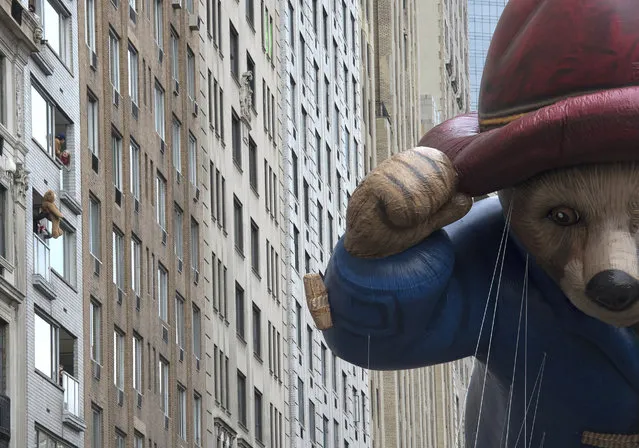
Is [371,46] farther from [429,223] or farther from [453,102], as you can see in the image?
[429,223]

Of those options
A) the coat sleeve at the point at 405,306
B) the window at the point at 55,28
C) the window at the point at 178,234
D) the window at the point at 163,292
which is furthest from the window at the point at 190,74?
the coat sleeve at the point at 405,306

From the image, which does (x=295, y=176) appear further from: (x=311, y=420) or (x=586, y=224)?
(x=586, y=224)

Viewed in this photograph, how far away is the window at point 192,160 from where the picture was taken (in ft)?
155

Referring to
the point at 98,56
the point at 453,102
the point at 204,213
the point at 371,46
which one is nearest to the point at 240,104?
the point at 204,213

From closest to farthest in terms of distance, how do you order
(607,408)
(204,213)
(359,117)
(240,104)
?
(607,408), (204,213), (240,104), (359,117)

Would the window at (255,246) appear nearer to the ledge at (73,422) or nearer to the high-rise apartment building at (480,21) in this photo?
the ledge at (73,422)

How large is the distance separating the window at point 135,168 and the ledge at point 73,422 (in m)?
6.91

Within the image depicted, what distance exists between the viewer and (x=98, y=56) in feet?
130

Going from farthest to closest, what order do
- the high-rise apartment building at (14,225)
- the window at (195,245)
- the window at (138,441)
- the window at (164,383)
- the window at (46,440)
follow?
the window at (195,245)
the window at (164,383)
the window at (138,441)
the window at (46,440)
the high-rise apartment building at (14,225)

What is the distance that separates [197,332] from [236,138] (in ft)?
23.3

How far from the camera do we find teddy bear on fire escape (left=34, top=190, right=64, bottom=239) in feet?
114

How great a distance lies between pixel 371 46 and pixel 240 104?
24.3 m

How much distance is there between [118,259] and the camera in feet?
132

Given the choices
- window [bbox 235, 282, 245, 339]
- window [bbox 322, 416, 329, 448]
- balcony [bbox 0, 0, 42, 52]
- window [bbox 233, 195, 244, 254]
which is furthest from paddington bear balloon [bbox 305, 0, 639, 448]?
window [bbox 322, 416, 329, 448]
